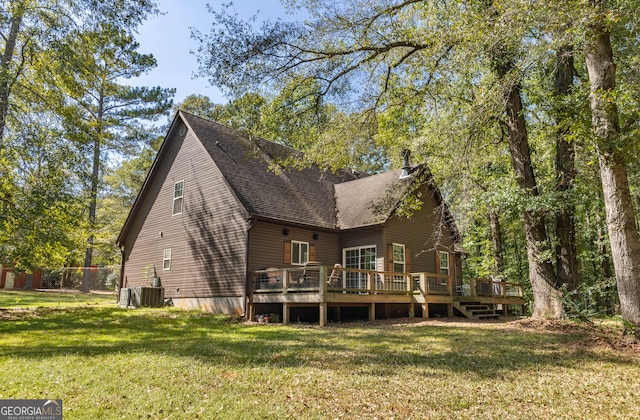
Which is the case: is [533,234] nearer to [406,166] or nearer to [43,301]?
[406,166]

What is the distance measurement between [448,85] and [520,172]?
346cm

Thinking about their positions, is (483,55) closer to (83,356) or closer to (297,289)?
(297,289)

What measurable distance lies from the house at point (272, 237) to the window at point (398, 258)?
0.14ft

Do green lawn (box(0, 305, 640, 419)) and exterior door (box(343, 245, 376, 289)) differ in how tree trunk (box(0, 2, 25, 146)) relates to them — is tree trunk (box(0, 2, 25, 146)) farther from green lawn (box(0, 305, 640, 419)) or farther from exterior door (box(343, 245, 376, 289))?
exterior door (box(343, 245, 376, 289))

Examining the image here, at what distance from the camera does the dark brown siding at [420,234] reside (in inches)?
668

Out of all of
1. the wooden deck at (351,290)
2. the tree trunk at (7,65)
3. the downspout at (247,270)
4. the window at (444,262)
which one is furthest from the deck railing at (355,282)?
the tree trunk at (7,65)

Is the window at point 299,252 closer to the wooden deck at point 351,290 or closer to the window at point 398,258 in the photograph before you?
the wooden deck at point 351,290

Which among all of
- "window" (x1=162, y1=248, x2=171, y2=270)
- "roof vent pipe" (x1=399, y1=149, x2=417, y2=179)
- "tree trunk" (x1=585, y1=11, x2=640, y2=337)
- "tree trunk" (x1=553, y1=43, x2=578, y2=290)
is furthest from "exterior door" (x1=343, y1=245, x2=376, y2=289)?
"tree trunk" (x1=585, y1=11, x2=640, y2=337)

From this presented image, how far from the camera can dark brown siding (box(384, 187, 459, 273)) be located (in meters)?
17.0

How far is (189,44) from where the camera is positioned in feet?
36.6

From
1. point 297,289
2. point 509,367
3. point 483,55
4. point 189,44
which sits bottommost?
point 509,367

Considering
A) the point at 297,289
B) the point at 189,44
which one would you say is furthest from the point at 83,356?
the point at 189,44

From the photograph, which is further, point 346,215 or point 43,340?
point 346,215

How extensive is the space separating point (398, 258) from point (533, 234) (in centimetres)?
562
